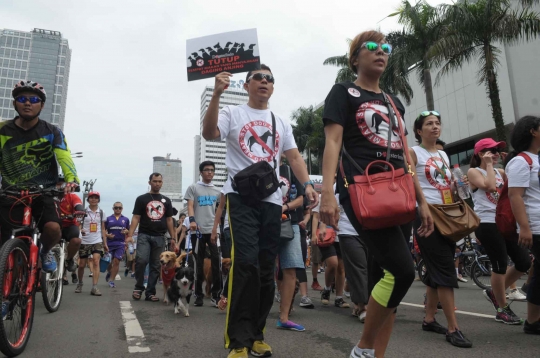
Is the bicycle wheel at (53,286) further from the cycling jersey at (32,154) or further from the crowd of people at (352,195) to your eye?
the cycling jersey at (32,154)

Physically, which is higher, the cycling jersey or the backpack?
the cycling jersey

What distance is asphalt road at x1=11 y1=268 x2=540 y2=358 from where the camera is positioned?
3557mm

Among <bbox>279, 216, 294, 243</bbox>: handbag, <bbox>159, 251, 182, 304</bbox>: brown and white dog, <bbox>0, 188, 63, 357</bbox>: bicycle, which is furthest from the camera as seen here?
<bbox>159, 251, 182, 304</bbox>: brown and white dog

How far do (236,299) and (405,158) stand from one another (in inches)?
59.4

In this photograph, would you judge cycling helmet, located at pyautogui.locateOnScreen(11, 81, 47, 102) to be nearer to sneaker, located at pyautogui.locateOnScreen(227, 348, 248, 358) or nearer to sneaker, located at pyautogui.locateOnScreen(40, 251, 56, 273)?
sneaker, located at pyautogui.locateOnScreen(40, 251, 56, 273)

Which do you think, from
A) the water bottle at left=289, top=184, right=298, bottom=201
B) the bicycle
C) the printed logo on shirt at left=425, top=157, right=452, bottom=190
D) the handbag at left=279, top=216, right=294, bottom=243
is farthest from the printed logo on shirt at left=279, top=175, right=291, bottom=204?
the bicycle

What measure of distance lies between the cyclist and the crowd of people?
10 millimetres

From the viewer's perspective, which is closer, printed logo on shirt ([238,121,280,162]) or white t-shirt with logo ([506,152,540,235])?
printed logo on shirt ([238,121,280,162])

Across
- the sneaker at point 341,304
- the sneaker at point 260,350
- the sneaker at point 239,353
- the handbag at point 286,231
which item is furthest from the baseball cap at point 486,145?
the sneaker at point 239,353

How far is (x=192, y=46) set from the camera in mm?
4062

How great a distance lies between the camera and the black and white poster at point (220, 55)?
13.2 ft

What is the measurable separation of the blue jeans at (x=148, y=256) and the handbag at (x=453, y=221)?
198 inches

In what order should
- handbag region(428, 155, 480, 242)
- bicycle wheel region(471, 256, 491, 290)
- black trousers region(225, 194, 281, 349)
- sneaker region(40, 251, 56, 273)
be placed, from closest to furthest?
black trousers region(225, 194, 281, 349), handbag region(428, 155, 480, 242), sneaker region(40, 251, 56, 273), bicycle wheel region(471, 256, 491, 290)

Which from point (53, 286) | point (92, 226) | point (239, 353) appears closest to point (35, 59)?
point (92, 226)
